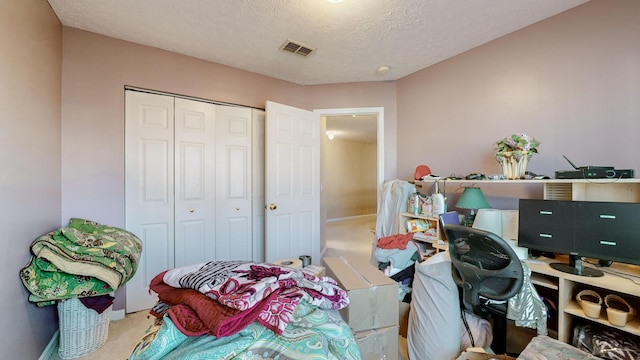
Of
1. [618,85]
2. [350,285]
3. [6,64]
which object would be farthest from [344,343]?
[618,85]

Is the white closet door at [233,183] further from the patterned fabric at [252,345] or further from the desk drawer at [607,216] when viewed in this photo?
the desk drawer at [607,216]

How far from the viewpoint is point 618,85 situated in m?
1.63

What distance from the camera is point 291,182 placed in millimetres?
2861

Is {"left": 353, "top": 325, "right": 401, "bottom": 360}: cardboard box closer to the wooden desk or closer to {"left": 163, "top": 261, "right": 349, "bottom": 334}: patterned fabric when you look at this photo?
{"left": 163, "top": 261, "right": 349, "bottom": 334}: patterned fabric

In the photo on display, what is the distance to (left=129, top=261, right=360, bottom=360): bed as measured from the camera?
0.75 metres

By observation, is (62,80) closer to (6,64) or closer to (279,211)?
(6,64)

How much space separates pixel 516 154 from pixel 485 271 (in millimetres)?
920

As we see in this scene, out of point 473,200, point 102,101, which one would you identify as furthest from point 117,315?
point 473,200

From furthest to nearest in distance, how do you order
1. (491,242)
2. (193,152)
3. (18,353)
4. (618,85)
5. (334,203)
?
(334,203) → (193,152) → (618,85) → (18,353) → (491,242)

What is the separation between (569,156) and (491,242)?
119cm

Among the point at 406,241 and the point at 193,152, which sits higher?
the point at 193,152

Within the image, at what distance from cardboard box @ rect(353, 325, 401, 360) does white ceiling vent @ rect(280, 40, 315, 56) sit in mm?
2246

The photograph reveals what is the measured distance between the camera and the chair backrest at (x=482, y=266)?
1237 millimetres

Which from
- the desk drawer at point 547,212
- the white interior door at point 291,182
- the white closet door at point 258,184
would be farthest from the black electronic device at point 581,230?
the white closet door at point 258,184
